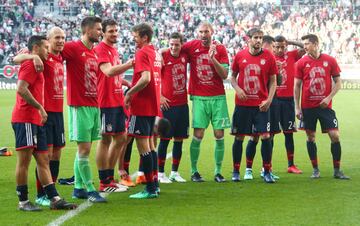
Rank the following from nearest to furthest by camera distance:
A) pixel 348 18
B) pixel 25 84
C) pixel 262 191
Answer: pixel 25 84 < pixel 262 191 < pixel 348 18

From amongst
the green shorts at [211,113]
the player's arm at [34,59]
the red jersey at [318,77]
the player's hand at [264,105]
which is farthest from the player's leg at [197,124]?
the player's arm at [34,59]

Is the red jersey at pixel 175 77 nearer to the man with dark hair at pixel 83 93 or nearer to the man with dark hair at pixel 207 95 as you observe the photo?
Answer: the man with dark hair at pixel 207 95

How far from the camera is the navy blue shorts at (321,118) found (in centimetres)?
1147

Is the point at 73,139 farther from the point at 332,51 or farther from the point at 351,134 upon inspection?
the point at 332,51

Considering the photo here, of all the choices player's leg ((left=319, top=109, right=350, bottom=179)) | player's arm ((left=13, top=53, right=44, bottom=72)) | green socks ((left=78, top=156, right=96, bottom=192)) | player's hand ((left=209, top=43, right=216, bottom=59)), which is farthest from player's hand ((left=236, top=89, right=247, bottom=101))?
player's arm ((left=13, top=53, right=44, bottom=72))

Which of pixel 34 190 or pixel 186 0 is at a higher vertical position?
pixel 186 0

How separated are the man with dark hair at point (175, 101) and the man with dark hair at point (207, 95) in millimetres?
165

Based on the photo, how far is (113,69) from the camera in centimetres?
910

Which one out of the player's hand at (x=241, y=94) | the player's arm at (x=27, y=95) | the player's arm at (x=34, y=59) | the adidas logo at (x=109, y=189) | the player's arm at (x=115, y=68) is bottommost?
the adidas logo at (x=109, y=189)

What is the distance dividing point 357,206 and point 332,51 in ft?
A: 120

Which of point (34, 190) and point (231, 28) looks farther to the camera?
point (231, 28)

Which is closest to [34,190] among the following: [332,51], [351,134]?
[351,134]

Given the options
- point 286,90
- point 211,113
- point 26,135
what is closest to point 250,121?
point 211,113

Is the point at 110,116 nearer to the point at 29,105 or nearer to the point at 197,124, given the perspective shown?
the point at 197,124
